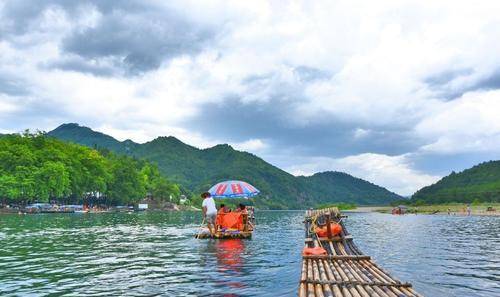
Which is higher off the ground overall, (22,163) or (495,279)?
(22,163)

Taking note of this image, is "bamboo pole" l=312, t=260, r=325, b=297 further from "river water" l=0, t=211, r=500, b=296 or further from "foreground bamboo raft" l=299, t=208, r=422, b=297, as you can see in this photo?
"river water" l=0, t=211, r=500, b=296

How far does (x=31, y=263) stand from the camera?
2281 cm

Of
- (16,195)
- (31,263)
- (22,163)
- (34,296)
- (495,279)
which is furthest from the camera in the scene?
(22,163)

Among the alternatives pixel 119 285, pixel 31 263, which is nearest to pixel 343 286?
pixel 119 285

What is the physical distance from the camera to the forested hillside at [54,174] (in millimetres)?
120625

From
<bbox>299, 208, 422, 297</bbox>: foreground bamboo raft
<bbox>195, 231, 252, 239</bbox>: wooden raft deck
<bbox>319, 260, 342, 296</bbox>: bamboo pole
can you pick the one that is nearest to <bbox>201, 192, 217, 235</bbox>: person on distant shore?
<bbox>195, 231, 252, 239</bbox>: wooden raft deck

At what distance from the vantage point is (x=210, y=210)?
1388 inches

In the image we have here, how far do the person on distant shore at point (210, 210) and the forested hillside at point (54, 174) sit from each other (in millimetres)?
101810

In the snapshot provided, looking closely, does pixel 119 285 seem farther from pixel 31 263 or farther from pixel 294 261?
pixel 294 261

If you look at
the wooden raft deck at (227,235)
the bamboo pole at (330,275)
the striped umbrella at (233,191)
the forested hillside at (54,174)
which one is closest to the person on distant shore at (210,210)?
the wooden raft deck at (227,235)

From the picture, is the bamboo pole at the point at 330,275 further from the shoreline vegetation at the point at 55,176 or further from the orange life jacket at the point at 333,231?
the shoreline vegetation at the point at 55,176

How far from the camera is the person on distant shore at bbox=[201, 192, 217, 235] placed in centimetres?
3475

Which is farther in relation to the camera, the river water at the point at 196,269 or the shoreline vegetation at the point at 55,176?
the shoreline vegetation at the point at 55,176

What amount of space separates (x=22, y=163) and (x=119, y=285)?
130 m
